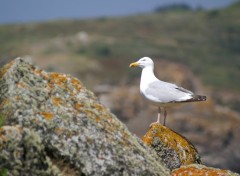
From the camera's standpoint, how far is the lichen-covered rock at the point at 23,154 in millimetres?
8844

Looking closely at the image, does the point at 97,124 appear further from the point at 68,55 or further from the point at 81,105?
the point at 68,55

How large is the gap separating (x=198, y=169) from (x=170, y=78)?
9690 centimetres

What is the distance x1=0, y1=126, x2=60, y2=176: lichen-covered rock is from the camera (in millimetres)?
8844

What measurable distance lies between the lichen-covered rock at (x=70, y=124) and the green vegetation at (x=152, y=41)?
113 meters

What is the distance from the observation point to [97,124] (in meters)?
10.0

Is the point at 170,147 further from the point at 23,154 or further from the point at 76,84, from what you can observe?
the point at 23,154

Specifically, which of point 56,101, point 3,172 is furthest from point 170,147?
point 3,172

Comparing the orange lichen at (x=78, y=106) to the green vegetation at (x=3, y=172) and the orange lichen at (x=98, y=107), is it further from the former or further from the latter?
the green vegetation at (x=3, y=172)

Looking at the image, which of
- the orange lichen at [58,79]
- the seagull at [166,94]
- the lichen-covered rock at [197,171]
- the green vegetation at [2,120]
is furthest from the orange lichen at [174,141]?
the green vegetation at [2,120]

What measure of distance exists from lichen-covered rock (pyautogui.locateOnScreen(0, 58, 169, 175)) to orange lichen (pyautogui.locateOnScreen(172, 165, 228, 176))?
624 millimetres

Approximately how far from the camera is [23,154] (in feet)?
29.4

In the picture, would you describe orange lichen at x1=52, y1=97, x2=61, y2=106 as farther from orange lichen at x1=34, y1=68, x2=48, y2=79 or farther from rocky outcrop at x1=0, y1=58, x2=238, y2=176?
orange lichen at x1=34, y1=68, x2=48, y2=79

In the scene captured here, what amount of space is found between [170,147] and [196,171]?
1.48 meters

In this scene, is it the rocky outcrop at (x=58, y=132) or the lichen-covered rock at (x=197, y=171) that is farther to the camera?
the lichen-covered rock at (x=197, y=171)
